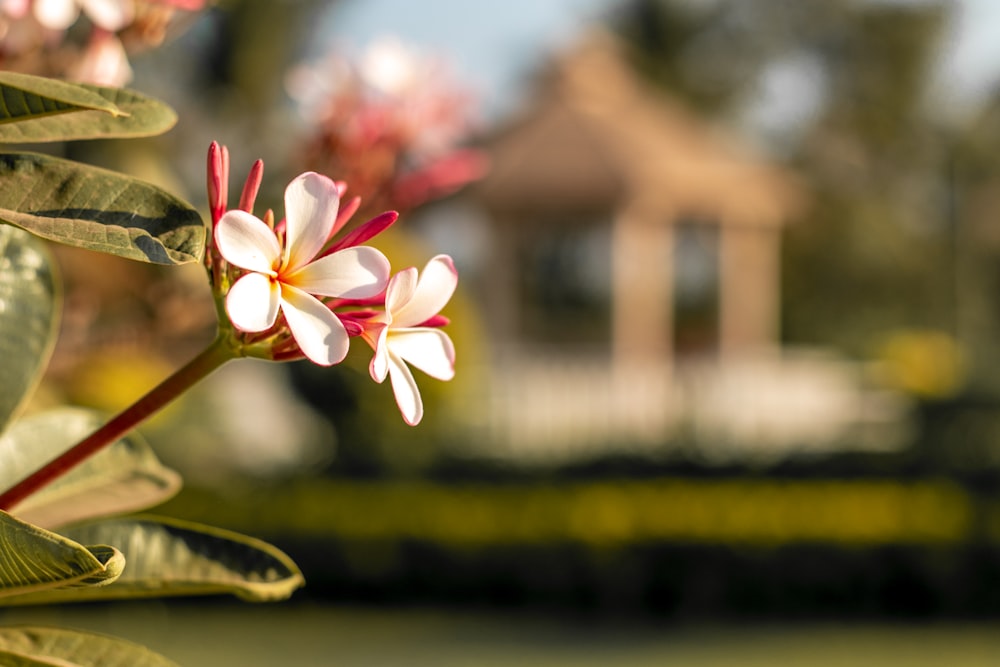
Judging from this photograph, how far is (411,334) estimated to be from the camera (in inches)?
24.8

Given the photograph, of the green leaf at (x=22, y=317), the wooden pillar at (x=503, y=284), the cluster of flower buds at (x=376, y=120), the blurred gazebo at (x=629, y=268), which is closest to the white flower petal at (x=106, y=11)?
the green leaf at (x=22, y=317)

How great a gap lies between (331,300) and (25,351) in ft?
0.70

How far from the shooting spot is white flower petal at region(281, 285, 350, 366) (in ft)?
1.75

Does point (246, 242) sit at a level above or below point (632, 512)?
below

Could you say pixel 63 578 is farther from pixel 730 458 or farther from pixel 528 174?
pixel 528 174

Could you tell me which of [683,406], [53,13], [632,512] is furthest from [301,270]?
[683,406]

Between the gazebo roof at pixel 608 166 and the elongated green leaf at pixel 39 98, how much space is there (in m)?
14.0

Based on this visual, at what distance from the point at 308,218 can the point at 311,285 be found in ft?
0.10

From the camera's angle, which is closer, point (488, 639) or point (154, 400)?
point (154, 400)

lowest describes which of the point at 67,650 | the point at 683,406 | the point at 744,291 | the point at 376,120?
the point at 67,650

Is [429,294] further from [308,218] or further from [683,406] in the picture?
[683,406]

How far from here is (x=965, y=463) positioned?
7441 mm

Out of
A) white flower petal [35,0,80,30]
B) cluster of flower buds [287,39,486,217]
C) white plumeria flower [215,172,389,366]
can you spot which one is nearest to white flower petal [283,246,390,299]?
white plumeria flower [215,172,389,366]

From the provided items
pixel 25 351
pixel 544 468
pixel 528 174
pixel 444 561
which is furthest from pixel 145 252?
pixel 528 174
